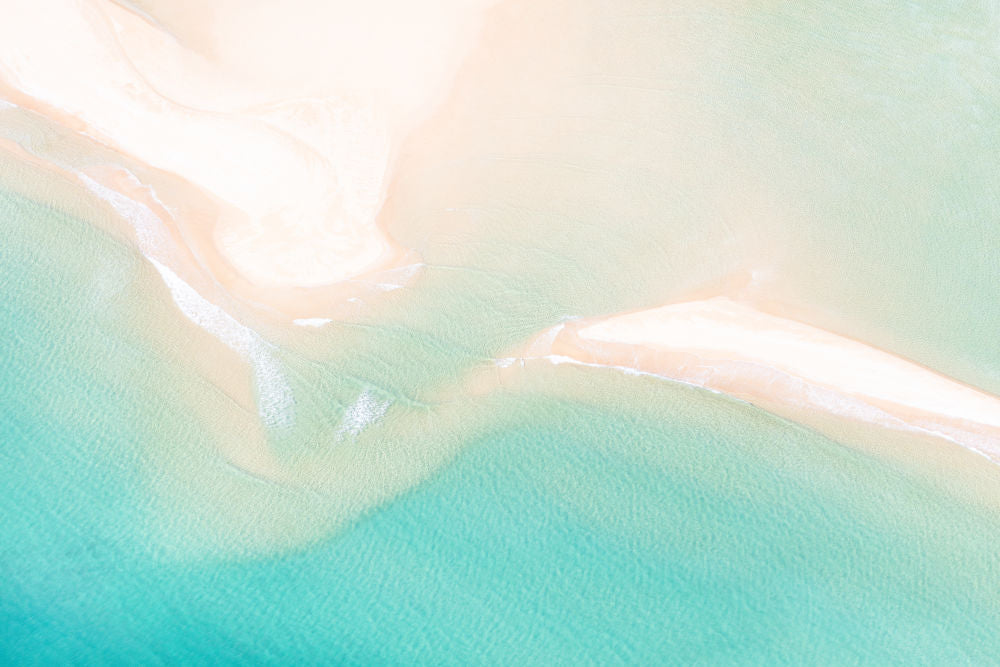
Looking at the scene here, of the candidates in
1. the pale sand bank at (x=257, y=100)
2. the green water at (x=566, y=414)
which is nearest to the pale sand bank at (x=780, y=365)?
the green water at (x=566, y=414)

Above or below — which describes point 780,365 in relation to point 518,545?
above

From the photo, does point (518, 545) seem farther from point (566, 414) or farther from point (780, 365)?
point (780, 365)

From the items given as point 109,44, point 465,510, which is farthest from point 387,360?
point 109,44

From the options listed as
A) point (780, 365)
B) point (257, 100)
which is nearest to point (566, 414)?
point (780, 365)

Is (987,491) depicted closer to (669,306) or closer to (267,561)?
(669,306)

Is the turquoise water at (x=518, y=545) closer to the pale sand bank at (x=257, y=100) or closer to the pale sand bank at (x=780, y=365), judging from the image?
the pale sand bank at (x=780, y=365)
